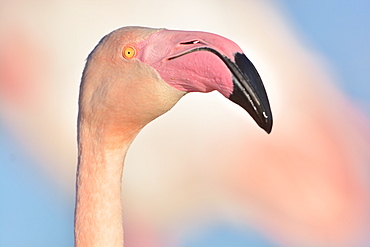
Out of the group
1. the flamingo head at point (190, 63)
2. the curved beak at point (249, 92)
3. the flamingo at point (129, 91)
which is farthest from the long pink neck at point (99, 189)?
the curved beak at point (249, 92)

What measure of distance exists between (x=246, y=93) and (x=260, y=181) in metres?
3.63

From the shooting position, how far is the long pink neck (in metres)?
1.49

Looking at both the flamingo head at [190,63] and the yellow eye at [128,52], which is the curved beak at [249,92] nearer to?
the flamingo head at [190,63]

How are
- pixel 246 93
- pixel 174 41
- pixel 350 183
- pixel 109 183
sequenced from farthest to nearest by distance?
pixel 350 183
pixel 109 183
pixel 174 41
pixel 246 93

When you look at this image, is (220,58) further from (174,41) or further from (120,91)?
(120,91)

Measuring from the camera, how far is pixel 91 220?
150 centimetres

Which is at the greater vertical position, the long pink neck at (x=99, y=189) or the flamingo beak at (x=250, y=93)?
the flamingo beak at (x=250, y=93)

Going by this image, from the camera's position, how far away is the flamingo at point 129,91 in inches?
49.9

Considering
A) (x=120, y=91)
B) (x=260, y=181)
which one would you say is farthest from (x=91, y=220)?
(x=260, y=181)

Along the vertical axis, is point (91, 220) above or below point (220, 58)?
below

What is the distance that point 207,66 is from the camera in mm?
1302

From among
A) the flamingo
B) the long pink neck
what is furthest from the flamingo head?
the long pink neck

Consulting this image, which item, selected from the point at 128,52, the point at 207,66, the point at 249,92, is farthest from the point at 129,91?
the point at 249,92

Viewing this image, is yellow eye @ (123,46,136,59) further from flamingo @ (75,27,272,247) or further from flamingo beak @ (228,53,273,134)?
flamingo beak @ (228,53,273,134)
